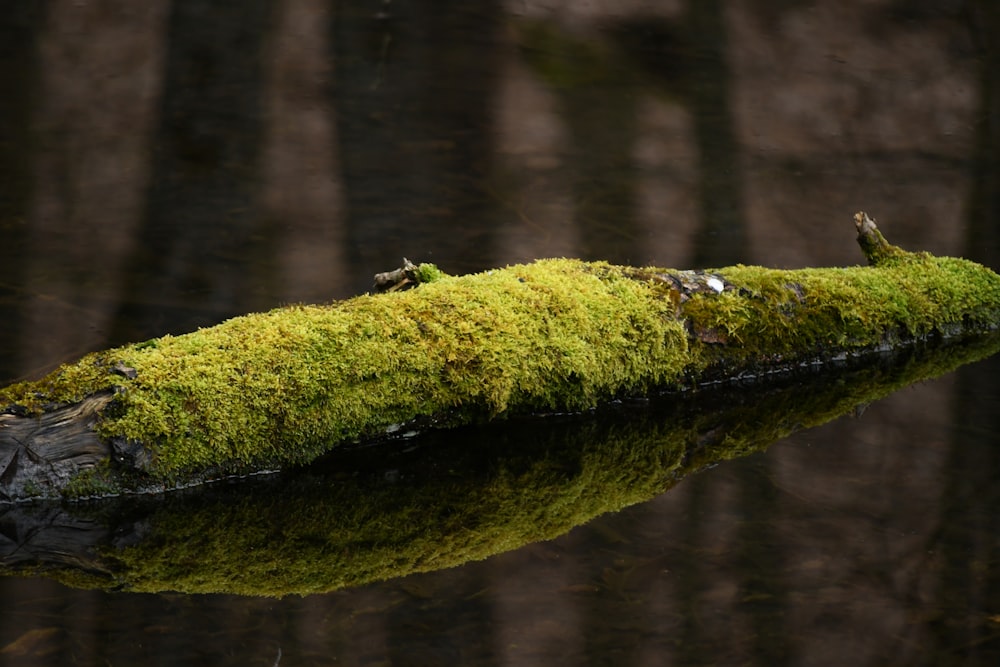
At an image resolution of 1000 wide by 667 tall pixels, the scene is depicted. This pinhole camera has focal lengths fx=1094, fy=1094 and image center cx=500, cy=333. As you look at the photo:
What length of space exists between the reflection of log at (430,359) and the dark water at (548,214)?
574 mm

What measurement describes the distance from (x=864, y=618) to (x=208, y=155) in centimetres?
704

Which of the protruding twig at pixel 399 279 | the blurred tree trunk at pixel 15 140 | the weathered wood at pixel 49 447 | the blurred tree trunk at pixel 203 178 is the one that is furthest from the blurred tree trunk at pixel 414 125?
the weathered wood at pixel 49 447

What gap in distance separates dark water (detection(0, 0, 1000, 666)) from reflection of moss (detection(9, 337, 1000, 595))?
0.41ft

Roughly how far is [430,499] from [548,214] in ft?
15.5

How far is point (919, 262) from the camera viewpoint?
225 inches

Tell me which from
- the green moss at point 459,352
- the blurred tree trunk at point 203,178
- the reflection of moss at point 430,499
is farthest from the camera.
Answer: the blurred tree trunk at point 203,178

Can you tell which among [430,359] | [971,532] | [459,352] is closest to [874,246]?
[971,532]

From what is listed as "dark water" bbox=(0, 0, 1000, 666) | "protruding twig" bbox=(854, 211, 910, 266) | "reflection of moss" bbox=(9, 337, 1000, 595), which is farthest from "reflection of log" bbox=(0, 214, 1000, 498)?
"dark water" bbox=(0, 0, 1000, 666)

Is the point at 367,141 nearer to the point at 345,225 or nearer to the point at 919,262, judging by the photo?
the point at 345,225

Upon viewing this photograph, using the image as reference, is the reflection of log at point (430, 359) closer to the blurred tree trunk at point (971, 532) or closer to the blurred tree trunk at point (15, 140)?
the blurred tree trunk at point (971, 532)

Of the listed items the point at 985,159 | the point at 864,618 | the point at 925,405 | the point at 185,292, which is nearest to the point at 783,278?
the point at 925,405

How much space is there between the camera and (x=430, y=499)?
3824 mm

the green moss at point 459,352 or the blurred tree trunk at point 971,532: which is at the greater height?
the green moss at point 459,352

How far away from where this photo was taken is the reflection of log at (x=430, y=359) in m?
3.67
